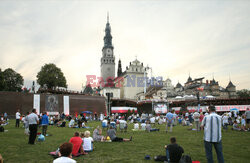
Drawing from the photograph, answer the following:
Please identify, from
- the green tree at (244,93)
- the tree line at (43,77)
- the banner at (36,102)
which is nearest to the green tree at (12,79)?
the tree line at (43,77)

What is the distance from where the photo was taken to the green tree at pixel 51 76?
57.3 m

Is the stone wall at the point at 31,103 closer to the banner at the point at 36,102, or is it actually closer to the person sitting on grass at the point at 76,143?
the banner at the point at 36,102

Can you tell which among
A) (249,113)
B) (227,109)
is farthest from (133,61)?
(249,113)

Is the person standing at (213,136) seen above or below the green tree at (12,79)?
below

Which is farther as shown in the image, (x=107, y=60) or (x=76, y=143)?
(x=107, y=60)

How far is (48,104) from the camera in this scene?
120ft

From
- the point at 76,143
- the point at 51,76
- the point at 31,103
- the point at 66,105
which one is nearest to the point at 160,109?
the point at 66,105

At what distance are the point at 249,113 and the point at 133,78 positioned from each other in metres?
60.2

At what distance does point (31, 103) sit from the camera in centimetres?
3456

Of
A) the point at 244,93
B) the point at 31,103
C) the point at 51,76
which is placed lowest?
the point at 31,103

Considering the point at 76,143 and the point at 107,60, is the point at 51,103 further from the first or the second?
the point at 107,60

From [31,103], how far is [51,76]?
940 inches

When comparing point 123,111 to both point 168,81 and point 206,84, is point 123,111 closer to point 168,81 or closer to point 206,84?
point 168,81

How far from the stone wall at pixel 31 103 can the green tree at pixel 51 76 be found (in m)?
20.0
